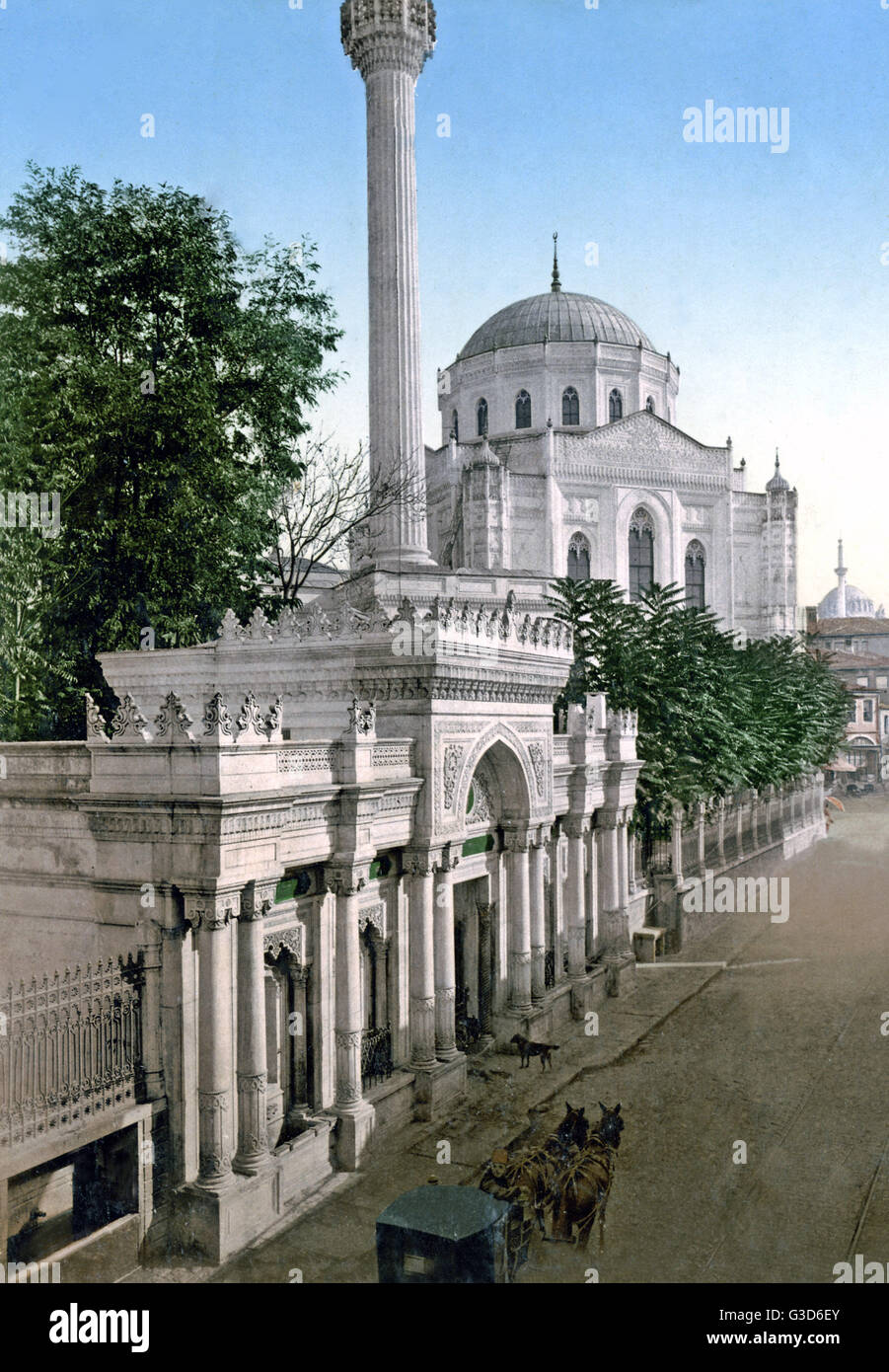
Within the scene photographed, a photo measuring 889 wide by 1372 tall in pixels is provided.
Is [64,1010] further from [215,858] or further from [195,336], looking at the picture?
[195,336]

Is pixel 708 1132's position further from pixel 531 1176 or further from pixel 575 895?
pixel 575 895

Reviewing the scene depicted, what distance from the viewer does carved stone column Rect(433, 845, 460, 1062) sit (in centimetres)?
1480

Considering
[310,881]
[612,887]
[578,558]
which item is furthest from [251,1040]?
[578,558]

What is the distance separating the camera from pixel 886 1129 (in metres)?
13.9

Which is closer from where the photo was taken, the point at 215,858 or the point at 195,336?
the point at 215,858

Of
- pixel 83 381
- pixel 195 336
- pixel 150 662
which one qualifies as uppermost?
pixel 195 336

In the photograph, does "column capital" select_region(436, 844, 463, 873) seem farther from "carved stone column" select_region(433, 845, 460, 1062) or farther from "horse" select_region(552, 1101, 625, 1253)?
"horse" select_region(552, 1101, 625, 1253)

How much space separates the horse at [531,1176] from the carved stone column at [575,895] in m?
8.41

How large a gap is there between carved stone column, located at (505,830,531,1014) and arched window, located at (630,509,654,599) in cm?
3264

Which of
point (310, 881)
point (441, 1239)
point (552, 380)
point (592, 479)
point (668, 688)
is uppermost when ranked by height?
point (552, 380)

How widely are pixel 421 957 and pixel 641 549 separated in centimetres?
3686

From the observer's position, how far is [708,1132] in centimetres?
1368

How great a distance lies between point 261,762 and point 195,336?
13.4 metres
